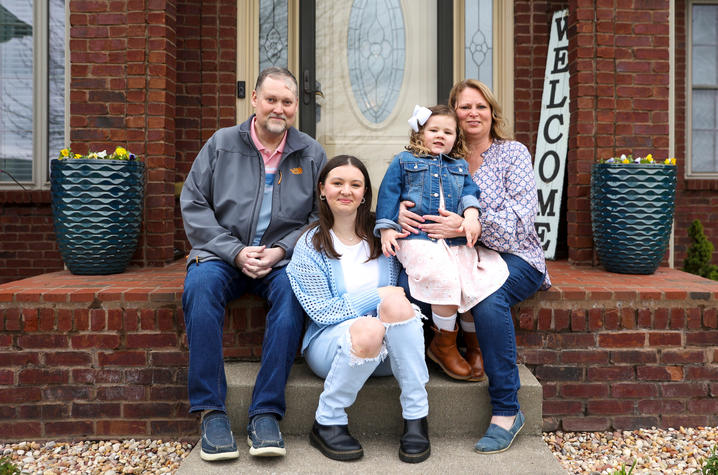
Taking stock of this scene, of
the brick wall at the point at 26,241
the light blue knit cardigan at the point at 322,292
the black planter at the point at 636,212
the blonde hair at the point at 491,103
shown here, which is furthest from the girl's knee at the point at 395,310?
the brick wall at the point at 26,241

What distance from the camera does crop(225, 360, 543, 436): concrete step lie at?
100 inches

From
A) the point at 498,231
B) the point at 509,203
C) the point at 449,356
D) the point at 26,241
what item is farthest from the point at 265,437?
the point at 26,241

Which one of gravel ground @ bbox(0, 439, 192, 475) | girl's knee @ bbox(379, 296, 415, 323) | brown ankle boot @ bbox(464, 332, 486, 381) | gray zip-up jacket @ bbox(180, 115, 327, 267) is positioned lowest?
gravel ground @ bbox(0, 439, 192, 475)

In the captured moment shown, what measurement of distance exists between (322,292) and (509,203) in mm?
928

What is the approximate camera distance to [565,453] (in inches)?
113

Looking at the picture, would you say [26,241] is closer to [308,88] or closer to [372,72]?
[308,88]

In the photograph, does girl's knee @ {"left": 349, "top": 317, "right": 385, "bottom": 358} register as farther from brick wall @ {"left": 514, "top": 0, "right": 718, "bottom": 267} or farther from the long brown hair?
brick wall @ {"left": 514, "top": 0, "right": 718, "bottom": 267}

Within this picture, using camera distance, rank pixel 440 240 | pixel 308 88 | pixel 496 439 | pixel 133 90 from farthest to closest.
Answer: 1. pixel 308 88
2. pixel 133 90
3. pixel 440 240
4. pixel 496 439

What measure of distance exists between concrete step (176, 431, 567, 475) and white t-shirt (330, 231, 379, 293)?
648mm

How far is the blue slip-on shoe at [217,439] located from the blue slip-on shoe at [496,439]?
0.95 m

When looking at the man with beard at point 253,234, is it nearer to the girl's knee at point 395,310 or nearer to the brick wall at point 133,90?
the girl's knee at point 395,310

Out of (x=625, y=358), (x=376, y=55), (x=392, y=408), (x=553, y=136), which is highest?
(x=376, y=55)

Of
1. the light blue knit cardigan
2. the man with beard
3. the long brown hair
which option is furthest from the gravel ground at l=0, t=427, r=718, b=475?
the long brown hair

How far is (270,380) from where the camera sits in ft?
7.93
